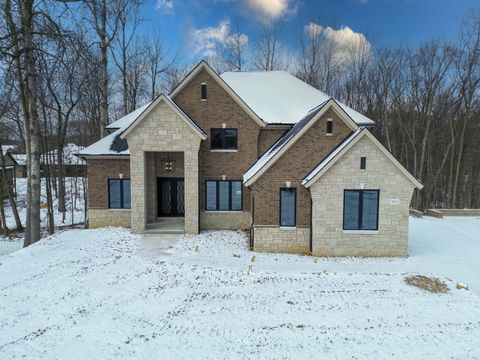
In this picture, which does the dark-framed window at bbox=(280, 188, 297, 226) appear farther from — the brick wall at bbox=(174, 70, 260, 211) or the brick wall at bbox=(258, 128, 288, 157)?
the brick wall at bbox=(258, 128, 288, 157)

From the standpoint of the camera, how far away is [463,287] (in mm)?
8805

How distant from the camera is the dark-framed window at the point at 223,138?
15688mm

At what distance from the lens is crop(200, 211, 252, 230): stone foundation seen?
15.6 metres

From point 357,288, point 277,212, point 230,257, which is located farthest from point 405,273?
point 230,257

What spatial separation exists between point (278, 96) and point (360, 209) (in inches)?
361

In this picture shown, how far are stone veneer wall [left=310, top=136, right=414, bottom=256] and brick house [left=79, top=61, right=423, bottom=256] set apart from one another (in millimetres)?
37

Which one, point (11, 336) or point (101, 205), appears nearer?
point (11, 336)

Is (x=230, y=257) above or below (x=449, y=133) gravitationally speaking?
below

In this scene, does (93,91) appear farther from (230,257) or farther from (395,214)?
(395,214)

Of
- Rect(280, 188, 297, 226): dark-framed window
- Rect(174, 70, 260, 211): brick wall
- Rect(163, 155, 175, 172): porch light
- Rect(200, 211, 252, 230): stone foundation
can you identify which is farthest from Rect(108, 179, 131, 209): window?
Rect(280, 188, 297, 226): dark-framed window

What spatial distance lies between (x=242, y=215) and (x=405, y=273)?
7.88m

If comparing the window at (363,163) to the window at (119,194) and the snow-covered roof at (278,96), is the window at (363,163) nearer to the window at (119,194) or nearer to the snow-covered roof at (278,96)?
the snow-covered roof at (278,96)

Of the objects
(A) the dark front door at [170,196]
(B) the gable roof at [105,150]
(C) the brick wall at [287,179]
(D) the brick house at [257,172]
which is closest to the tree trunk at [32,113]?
(B) the gable roof at [105,150]

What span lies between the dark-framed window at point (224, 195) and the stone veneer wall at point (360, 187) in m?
5.10
